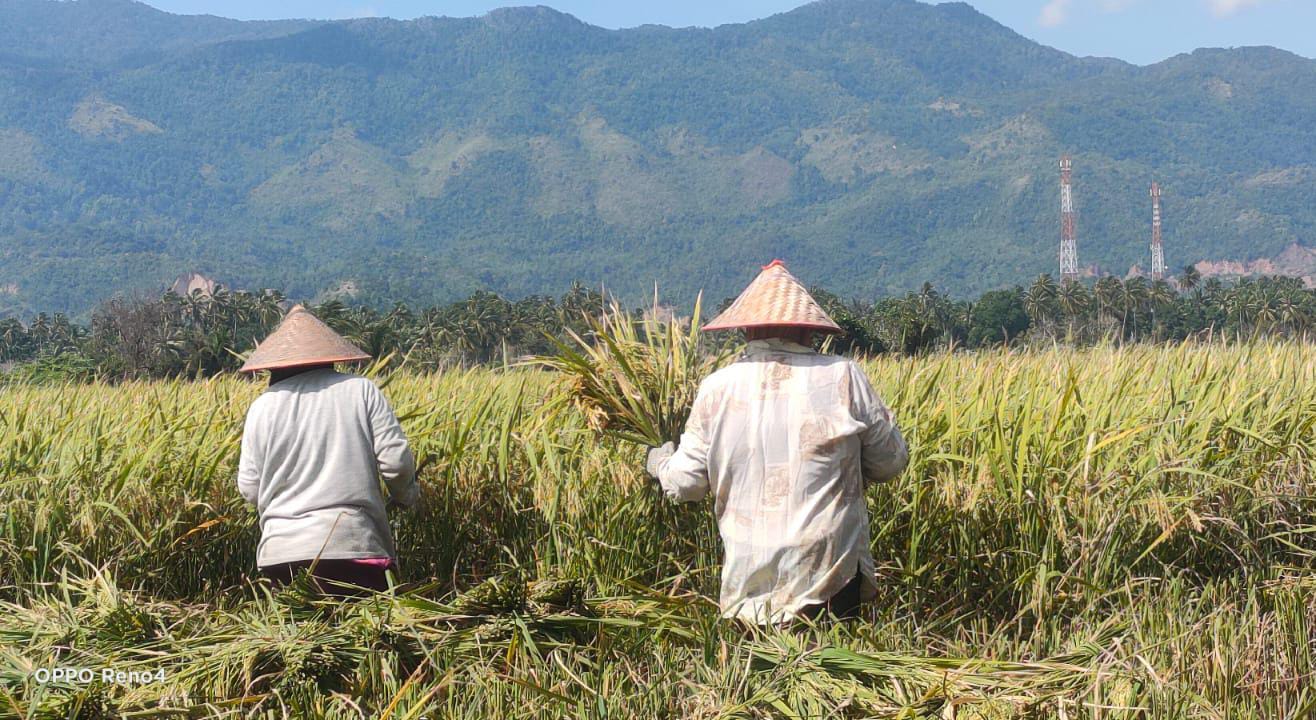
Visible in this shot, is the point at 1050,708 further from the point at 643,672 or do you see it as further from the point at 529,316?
the point at 529,316

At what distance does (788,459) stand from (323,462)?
152 cm

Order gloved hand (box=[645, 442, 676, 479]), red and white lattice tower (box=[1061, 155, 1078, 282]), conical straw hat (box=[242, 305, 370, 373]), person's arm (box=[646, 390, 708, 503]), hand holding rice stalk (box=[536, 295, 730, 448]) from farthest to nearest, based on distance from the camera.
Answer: red and white lattice tower (box=[1061, 155, 1078, 282]) < hand holding rice stalk (box=[536, 295, 730, 448]) < conical straw hat (box=[242, 305, 370, 373]) < gloved hand (box=[645, 442, 676, 479]) < person's arm (box=[646, 390, 708, 503])

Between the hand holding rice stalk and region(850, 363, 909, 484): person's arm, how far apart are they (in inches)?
31.4

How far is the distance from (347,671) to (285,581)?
2.89ft

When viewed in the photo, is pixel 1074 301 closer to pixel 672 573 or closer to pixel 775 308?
pixel 672 573

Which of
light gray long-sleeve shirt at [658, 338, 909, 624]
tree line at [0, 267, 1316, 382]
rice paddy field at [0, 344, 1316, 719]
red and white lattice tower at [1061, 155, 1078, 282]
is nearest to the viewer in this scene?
rice paddy field at [0, 344, 1316, 719]

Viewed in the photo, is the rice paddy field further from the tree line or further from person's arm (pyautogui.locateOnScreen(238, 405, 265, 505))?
the tree line

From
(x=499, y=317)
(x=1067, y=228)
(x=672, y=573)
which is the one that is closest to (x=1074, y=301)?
(x=1067, y=228)

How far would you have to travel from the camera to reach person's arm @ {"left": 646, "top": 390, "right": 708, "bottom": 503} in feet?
11.0

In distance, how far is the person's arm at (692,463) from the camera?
11.0 feet

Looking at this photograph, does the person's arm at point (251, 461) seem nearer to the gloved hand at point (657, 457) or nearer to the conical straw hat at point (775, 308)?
the gloved hand at point (657, 457)

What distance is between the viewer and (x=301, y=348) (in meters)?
3.76

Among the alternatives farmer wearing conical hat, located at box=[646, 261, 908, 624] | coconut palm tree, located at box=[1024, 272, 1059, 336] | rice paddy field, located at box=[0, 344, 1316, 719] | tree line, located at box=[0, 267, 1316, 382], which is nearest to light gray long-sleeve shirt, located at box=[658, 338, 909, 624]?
farmer wearing conical hat, located at box=[646, 261, 908, 624]

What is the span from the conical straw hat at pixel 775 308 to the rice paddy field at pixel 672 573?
Answer: 858 millimetres
